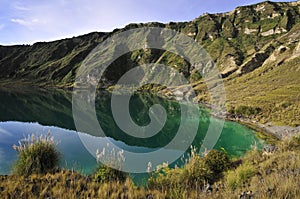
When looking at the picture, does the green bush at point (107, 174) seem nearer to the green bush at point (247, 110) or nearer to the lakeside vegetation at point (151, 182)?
the lakeside vegetation at point (151, 182)

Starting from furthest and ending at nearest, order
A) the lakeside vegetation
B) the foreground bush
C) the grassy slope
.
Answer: the foreground bush → the lakeside vegetation → the grassy slope

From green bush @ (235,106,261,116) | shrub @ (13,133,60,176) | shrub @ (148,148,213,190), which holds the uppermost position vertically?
green bush @ (235,106,261,116)

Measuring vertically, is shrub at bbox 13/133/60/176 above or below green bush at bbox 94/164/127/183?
above

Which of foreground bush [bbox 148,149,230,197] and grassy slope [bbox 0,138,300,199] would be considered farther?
foreground bush [bbox 148,149,230,197]

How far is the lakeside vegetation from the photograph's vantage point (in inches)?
200

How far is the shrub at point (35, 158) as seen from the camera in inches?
270

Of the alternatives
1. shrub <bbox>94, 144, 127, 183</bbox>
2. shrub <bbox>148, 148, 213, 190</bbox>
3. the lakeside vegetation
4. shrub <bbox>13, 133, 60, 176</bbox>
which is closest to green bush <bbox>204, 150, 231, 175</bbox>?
the lakeside vegetation

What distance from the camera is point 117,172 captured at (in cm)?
723

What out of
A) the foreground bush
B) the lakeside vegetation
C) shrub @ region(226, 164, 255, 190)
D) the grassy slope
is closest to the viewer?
the grassy slope


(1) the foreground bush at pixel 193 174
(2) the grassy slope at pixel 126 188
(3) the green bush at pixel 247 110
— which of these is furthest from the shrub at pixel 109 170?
(3) the green bush at pixel 247 110

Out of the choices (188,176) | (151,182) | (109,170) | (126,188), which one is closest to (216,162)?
(188,176)

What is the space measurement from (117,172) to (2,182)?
3002 millimetres

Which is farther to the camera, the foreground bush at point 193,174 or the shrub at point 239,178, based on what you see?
the foreground bush at point 193,174

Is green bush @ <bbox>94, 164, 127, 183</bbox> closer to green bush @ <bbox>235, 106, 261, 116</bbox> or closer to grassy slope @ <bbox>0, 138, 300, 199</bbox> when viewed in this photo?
grassy slope @ <bbox>0, 138, 300, 199</bbox>
